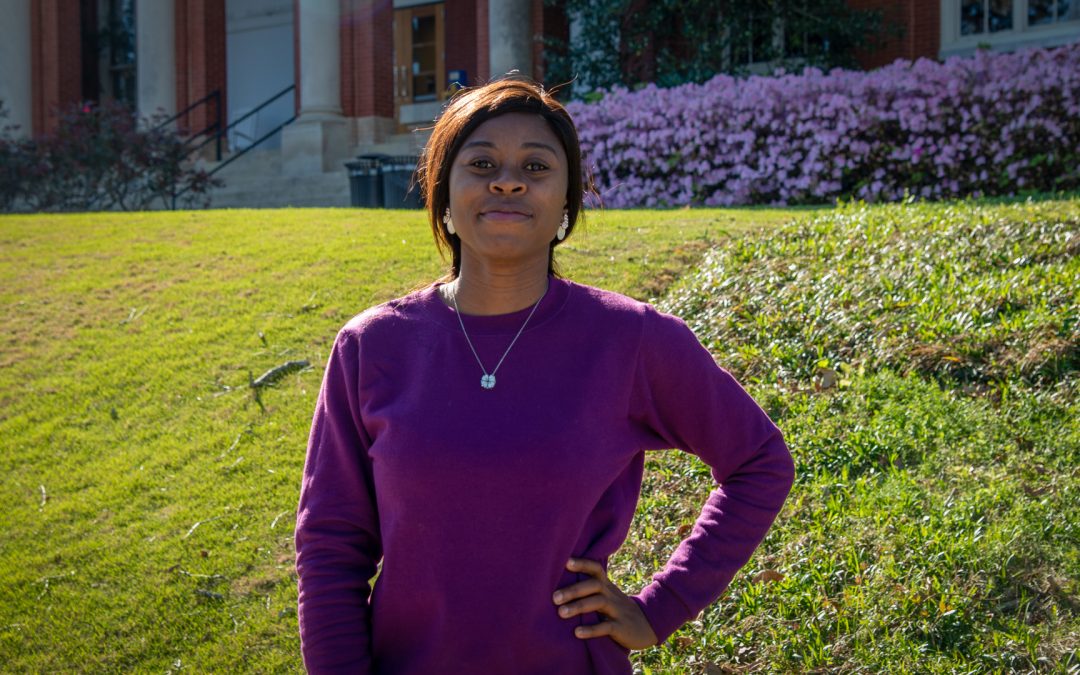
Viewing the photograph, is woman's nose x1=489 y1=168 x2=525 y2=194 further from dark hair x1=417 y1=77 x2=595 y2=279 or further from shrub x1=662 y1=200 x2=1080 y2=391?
shrub x1=662 y1=200 x2=1080 y2=391

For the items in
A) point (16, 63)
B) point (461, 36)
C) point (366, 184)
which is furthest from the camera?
point (16, 63)

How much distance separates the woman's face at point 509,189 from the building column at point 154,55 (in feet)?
→ 63.5

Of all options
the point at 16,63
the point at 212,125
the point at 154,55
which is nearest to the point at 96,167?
the point at 212,125

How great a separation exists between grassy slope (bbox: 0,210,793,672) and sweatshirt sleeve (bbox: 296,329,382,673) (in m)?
1.79

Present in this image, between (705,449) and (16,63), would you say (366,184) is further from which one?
(16,63)

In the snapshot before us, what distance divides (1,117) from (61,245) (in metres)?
12.8

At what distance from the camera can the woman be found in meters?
2.09

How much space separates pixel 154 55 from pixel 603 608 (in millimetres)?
20310

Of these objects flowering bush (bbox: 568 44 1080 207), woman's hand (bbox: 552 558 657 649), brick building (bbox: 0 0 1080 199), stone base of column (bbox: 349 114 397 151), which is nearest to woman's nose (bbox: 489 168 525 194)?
woman's hand (bbox: 552 558 657 649)

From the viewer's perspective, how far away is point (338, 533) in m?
2.23

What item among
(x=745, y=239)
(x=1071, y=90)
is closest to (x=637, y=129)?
(x=1071, y=90)

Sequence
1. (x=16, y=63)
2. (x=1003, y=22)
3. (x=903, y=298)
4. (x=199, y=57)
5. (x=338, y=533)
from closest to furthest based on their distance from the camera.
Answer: (x=338, y=533) < (x=903, y=298) < (x=1003, y=22) < (x=199, y=57) < (x=16, y=63)

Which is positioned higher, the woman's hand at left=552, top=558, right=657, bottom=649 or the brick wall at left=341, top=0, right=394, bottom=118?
the brick wall at left=341, top=0, right=394, bottom=118

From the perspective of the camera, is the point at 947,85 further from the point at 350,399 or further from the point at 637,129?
the point at 350,399
